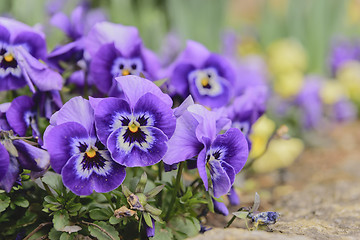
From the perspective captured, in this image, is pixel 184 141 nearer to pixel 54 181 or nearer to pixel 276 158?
pixel 54 181

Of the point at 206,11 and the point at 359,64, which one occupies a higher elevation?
the point at 206,11

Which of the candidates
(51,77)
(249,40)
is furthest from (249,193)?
(249,40)

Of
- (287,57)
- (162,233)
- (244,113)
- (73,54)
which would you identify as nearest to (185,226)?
(162,233)

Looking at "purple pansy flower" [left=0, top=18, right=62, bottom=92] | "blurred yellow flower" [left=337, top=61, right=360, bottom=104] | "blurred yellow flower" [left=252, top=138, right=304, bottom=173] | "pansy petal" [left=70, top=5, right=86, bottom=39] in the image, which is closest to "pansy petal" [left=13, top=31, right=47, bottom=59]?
"purple pansy flower" [left=0, top=18, right=62, bottom=92]

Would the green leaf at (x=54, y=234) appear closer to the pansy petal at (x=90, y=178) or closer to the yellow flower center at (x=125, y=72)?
the pansy petal at (x=90, y=178)

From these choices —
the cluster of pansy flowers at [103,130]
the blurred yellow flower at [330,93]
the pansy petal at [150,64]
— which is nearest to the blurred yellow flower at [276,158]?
the blurred yellow flower at [330,93]

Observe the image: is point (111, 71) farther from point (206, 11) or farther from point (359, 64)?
point (359, 64)
